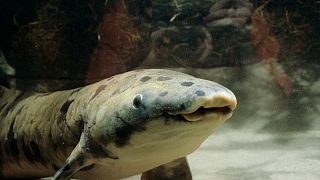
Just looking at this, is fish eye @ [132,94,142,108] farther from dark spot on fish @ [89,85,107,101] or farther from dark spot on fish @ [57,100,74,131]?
dark spot on fish @ [57,100,74,131]

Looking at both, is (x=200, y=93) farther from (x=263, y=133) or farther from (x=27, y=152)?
(x=263, y=133)

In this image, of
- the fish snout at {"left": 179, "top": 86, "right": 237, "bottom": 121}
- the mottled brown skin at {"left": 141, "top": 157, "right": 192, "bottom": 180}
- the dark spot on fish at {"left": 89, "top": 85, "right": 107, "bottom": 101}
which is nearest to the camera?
the fish snout at {"left": 179, "top": 86, "right": 237, "bottom": 121}

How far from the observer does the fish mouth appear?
198cm

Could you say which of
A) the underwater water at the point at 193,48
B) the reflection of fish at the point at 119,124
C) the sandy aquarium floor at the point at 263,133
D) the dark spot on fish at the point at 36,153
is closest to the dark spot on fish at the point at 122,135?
the reflection of fish at the point at 119,124

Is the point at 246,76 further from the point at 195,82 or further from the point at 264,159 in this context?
the point at 195,82

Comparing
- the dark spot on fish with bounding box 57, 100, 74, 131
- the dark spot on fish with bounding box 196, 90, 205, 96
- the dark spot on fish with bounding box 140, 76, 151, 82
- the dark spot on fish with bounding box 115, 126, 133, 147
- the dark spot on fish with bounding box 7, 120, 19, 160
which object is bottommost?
the dark spot on fish with bounding box 7, 120, 19, 160

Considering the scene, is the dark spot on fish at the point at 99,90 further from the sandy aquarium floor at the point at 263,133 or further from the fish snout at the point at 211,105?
the sandy aquarium floor at the point at 263,133

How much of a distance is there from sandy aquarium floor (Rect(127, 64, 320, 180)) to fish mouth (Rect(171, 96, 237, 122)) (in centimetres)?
210

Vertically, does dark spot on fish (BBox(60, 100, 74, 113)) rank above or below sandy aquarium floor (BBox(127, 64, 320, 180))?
above

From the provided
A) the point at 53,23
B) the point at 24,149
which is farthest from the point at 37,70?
the point at 24,149

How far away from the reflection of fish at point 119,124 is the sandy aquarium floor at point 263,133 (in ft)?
4.95

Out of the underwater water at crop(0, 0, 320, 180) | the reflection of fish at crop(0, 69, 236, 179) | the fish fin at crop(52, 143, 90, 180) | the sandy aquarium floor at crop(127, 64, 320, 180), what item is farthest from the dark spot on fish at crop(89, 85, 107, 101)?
the underwater water at crop(0, 0, 320, 180)

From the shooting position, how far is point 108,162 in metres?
2.65

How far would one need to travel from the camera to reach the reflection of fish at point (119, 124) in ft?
6.85
